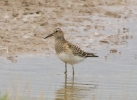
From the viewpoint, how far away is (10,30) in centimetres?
1591

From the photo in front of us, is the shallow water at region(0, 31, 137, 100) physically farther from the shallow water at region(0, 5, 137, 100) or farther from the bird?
the bird

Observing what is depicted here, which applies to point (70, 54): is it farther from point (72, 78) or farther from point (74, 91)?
point (74, 91)

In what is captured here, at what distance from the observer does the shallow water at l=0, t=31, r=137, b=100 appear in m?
11.5

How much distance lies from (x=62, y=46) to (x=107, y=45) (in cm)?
225

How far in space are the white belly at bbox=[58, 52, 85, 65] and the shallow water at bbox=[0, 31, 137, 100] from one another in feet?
0.66

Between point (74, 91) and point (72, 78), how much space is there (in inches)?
38.3

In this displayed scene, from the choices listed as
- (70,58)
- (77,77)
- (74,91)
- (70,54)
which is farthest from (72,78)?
(74,91)

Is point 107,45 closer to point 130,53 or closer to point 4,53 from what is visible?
point 130,53

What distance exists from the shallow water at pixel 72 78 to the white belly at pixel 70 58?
7.9 inches

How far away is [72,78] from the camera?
509 inches

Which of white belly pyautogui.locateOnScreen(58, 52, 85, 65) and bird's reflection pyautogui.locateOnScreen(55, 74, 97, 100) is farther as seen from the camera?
white belly pyautogui.locateOnScreen(58, 52, 85, 65)

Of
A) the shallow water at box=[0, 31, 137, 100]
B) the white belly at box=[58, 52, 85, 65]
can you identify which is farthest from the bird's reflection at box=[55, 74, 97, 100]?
the white belly at box=[58, 52, 85, 65]

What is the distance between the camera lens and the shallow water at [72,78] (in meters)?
11.5

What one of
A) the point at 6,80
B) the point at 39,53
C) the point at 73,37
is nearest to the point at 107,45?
the point at 73,37
